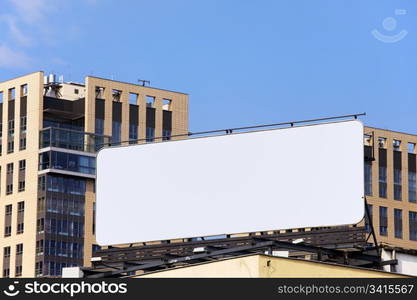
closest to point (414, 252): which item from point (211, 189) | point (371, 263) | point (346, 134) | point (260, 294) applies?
point (371, 263)

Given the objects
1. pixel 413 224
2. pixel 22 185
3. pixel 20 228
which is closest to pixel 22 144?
pixel 22 185

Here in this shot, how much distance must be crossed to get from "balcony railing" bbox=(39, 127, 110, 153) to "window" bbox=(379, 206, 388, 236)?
36.5 meters

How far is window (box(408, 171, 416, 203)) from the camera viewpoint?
164250 mm

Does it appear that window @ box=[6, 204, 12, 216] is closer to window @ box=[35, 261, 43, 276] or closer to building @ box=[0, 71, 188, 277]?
building @ box=[0, 71, 188, 277]

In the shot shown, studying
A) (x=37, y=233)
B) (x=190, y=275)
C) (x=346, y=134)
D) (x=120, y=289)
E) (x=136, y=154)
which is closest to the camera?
(x=120, y=289)

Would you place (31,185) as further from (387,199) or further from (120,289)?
(120,289)

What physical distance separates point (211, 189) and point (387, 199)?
403 feet

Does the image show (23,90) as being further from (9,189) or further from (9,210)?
(9,210)

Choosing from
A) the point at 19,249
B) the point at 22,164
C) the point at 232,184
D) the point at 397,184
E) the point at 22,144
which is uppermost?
the point at 22,144

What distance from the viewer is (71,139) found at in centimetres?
14550

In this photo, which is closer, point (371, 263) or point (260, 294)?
point (260, 294)

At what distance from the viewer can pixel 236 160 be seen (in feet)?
136

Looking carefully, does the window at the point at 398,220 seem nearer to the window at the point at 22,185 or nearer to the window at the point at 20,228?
the window at the point at 22,185

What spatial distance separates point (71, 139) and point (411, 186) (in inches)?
1743
